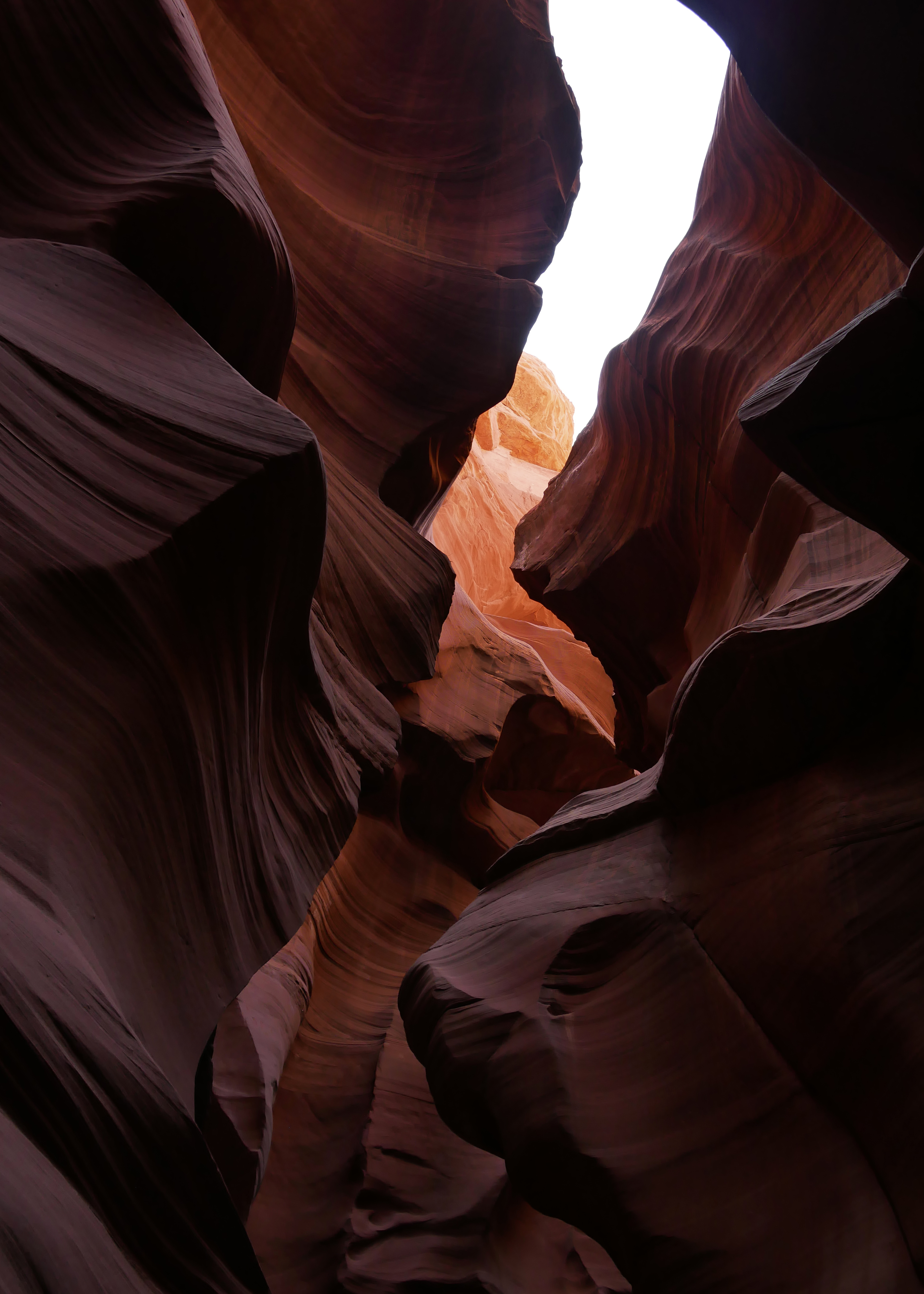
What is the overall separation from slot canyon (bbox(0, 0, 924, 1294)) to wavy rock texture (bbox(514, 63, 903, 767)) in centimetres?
15

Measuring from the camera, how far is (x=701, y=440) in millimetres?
6941

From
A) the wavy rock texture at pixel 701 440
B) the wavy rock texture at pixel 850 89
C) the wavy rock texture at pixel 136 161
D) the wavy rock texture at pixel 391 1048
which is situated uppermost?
the wavy rock texture at pixel 136 161

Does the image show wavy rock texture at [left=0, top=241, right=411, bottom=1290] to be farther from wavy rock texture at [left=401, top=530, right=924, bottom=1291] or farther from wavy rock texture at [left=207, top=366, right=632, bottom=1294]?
wavy rock texture at [left=207, top=366, right=632, bottom=1294]

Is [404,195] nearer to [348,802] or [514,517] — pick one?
[348,802]

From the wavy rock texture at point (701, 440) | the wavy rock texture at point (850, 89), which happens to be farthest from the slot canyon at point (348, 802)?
the wavy rock texture at point (701, 440)

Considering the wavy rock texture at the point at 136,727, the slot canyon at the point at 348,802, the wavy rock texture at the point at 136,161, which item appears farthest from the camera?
the wavy rock texture at the point at 136,161

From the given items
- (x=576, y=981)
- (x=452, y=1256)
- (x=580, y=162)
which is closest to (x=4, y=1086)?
(x=576, y=981)

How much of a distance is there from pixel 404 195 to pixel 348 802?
4.75 metres

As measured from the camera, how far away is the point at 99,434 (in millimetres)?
2580

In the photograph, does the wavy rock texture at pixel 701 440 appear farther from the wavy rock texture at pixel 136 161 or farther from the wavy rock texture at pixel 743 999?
the wavy rock texture at pixel 136 161

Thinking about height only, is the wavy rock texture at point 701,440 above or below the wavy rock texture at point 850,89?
below

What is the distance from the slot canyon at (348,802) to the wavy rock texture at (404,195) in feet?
0.28

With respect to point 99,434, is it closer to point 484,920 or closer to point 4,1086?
point 4,1086

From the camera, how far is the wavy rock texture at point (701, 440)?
5.98m
